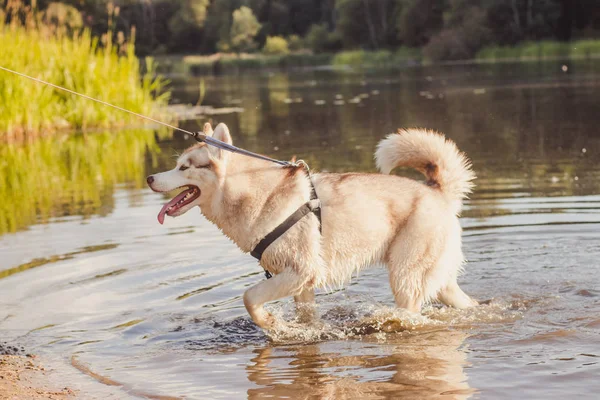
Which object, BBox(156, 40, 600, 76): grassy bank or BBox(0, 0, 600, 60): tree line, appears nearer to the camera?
BBox(156, 40, 600, 76): grassy bank

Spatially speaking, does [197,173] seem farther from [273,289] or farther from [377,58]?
[377,58]

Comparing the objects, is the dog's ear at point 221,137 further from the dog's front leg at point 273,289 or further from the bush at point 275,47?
the bush at point 275,47

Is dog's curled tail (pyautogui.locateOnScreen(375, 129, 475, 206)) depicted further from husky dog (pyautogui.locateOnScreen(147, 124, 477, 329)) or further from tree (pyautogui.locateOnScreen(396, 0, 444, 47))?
tree (pyautogui.locateOnScreen(396, 0, 444, 47))

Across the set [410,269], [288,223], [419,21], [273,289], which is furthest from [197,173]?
[419,21]

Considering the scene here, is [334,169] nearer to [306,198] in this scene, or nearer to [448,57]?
[306,198]

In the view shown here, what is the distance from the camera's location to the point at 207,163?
6.34 m

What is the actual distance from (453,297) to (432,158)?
3.64 ft

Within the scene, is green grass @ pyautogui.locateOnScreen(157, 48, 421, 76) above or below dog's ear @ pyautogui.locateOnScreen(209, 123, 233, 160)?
above

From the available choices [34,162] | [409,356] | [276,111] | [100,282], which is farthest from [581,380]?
[276,111]

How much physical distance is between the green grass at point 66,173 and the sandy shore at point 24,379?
4.89 meters

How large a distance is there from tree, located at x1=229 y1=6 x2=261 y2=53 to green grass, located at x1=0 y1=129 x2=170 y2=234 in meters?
74.0

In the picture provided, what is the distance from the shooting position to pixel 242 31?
93938 millimetres

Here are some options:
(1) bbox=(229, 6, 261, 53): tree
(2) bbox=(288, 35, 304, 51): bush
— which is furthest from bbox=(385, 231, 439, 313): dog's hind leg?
(1) bbox=(229, 6, 261, 53): tree

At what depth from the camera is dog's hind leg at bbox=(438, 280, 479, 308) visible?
22.5 feet
